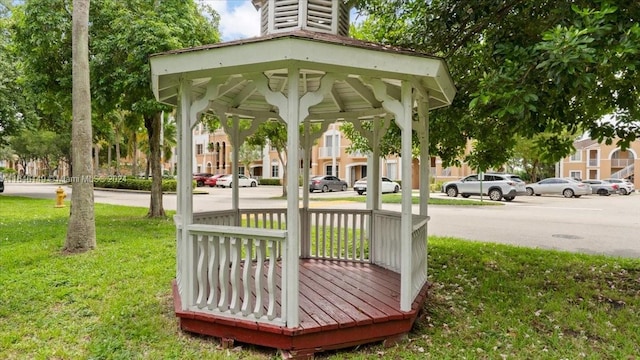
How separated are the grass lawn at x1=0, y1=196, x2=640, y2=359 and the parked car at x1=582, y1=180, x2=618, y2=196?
26.4 m

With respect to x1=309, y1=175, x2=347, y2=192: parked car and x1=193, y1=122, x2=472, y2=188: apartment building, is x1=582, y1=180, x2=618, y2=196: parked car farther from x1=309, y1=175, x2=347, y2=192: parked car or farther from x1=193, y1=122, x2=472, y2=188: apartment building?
x1=309, y1=175, x2=347, y2=192: parked car

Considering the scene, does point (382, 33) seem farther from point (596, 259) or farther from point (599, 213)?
point (599, 213)

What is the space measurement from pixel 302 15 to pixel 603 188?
105 ft

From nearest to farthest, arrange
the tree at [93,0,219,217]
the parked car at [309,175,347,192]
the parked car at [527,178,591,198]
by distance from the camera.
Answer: the tree at [93,0,219,217], the parked car at [527,178,591,198], the parked car at [309,175,347,192]

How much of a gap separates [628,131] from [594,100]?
2.53 feet

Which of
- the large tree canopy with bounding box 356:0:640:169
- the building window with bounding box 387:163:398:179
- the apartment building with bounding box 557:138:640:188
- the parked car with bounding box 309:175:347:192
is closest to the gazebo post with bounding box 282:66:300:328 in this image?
the large tree canopy with bounding box 356:0:640:169

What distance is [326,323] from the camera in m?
3.50

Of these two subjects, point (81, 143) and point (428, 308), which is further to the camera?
point (81, 143)

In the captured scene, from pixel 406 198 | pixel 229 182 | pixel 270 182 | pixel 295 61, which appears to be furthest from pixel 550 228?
pixel 270 182

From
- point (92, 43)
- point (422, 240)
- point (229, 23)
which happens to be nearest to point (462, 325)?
point (422, 240)

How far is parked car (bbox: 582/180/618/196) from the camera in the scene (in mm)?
28516

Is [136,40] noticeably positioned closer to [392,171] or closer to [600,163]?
[392,171]

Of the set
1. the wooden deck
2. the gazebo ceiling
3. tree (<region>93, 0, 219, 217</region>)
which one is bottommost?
the wooden deck

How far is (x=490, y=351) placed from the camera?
3.60 metres
